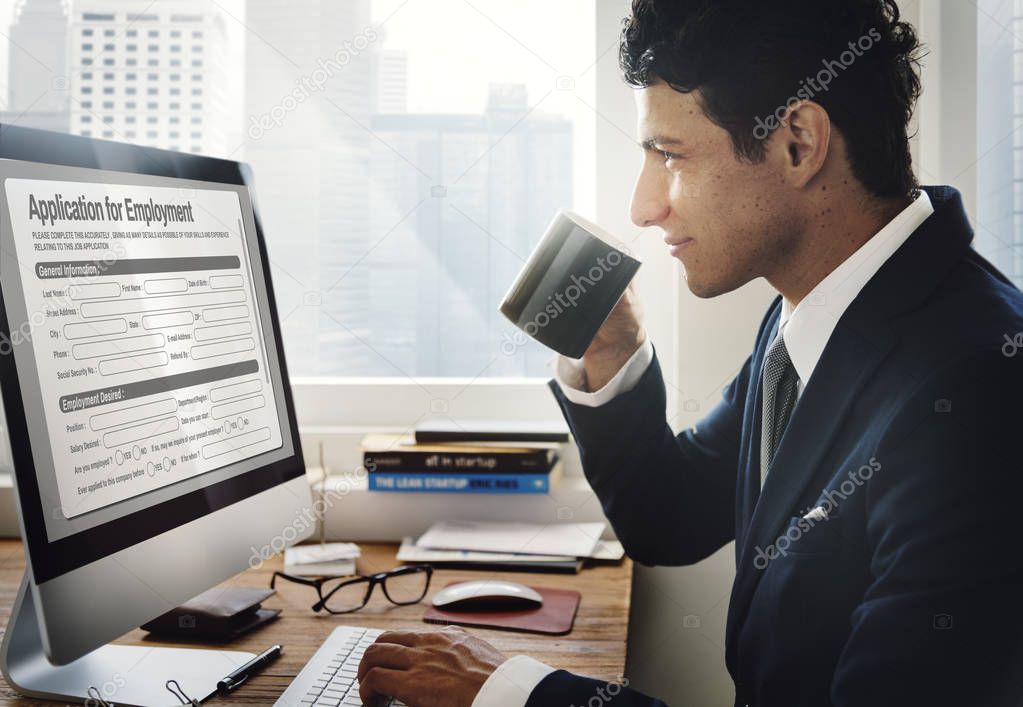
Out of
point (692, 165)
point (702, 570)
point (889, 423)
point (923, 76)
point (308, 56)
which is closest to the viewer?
point (889, 423)

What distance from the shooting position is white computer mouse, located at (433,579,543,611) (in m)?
1.03

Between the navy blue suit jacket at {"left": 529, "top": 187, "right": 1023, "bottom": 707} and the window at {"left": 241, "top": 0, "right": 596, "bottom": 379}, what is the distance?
28.2 inches

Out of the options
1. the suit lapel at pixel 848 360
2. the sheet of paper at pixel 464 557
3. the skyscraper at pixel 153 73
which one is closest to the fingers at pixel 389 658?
the suit lapel at pixel 848 360

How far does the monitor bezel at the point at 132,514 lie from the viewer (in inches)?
26.9

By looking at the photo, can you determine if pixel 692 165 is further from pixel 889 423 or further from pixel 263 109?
pixel 263 109

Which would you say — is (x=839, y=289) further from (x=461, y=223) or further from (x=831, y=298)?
(x=461, y=223)

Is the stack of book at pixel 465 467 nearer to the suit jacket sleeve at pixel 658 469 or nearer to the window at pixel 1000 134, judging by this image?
the suit jacket sleeve at pixel 658 469

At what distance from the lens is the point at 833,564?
77 cm

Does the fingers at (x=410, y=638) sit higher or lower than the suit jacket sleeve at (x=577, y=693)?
higher

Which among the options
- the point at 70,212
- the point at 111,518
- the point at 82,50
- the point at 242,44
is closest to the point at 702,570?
the point at 111,518

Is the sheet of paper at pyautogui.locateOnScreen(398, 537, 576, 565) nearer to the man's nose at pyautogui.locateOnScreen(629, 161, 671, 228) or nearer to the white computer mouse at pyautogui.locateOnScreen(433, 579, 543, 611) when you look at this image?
the white computer mouse at pyautogui.locateOnScreen(433, 579, 543, 611)

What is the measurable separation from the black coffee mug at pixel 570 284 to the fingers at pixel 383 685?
1.37ft

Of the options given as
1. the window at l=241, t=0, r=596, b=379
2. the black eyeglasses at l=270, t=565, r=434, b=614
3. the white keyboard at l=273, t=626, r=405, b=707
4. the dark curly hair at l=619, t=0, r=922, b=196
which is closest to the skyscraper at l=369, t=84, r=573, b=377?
the window at l=241, t=0, r=596, b=379

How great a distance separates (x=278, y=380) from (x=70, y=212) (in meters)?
0.33
